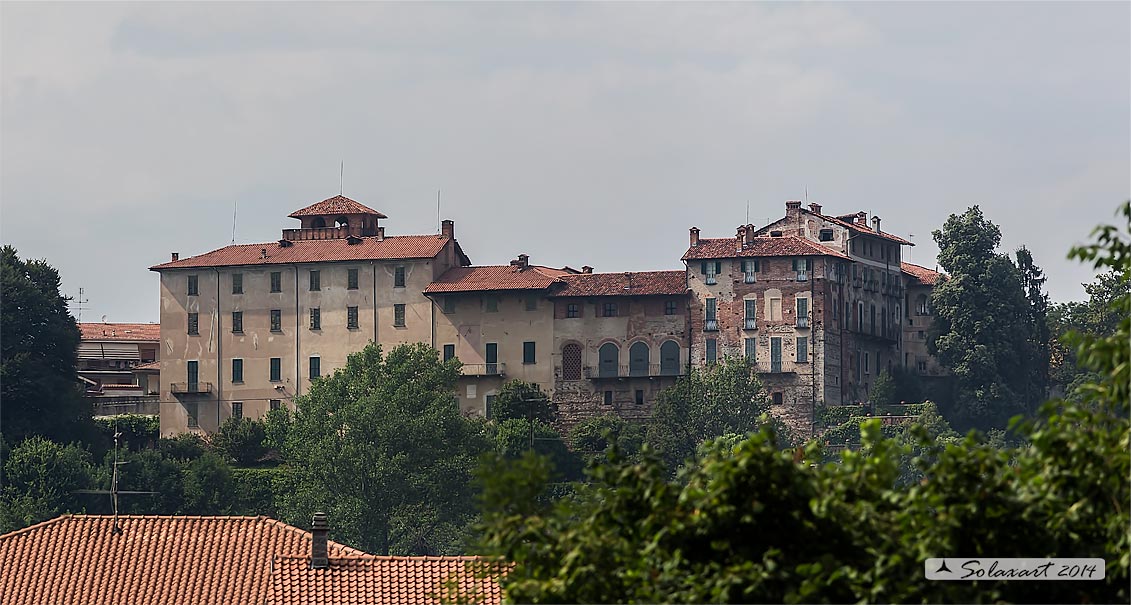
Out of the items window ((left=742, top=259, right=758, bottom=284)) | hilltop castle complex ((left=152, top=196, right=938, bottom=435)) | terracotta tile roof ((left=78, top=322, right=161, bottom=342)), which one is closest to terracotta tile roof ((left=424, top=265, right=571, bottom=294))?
hilltop castle complex ((left=152, top=196, right=938, bottom=435))

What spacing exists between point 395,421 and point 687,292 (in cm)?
1380

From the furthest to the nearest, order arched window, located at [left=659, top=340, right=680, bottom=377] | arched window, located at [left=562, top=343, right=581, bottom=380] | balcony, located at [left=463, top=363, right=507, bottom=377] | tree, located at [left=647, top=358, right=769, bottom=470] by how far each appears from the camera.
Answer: arched window, located at [left=659, top=340, right=680, bottom=377], balcony, located at [left=463, top=363, right=507, bottom=377], arched window, located at [left=562, top=343, right=581, bottom=380], tree, located at [left=647, top=358, right=769, bottom=470]

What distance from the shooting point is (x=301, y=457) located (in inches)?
3580

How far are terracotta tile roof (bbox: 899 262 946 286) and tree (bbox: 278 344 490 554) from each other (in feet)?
76.1

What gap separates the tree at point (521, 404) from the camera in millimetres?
94375

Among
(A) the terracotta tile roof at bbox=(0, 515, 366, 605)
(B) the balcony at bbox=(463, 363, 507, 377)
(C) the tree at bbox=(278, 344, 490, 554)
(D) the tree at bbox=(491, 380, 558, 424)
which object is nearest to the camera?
(A) the terracotta tile roof at bbox=(0, 515, 366, 605)

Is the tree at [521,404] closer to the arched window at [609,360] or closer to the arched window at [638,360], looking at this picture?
the arched window at [609,360]

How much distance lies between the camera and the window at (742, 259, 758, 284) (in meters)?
96.4

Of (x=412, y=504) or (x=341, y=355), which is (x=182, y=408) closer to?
(x=341, y=355)

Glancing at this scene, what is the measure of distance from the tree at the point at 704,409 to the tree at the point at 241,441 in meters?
16.3

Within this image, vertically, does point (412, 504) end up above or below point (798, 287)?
below

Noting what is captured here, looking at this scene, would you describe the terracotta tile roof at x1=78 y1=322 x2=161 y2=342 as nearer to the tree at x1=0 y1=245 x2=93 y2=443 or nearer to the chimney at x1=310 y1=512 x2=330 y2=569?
the tree at x1=0 y1=245 x2=93 y2=443

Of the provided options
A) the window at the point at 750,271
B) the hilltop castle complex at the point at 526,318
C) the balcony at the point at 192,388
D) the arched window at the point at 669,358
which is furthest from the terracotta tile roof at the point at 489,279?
the balcony at the point at 192,388

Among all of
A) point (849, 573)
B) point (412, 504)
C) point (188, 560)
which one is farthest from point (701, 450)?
point (412, 504)
